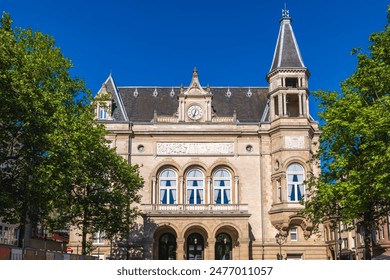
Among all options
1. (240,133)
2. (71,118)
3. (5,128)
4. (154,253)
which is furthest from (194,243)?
(5,128)

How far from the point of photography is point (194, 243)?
45875 millimetres

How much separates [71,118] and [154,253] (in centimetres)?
2048

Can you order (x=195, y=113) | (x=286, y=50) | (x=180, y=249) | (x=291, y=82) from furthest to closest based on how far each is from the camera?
1. (x=286, y=50)
2. (x=291, y=82)
3. (x=195, y=113)
4. (x=180, y=249)

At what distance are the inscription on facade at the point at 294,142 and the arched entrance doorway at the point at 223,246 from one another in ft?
35.7

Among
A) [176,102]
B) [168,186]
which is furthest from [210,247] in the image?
[176,102]

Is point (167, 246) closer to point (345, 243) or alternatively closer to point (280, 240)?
point (280, 240)

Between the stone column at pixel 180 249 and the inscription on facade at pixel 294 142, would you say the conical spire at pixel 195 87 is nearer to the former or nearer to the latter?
the inscription on facade at pixel 294 142

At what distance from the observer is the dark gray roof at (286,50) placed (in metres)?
47.0

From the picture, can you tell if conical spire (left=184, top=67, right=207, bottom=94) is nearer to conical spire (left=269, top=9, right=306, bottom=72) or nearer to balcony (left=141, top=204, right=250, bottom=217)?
conical spire (left=269, top=9, right=306, bottom=72)

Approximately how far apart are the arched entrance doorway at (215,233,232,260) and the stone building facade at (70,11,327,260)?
0.10 meters

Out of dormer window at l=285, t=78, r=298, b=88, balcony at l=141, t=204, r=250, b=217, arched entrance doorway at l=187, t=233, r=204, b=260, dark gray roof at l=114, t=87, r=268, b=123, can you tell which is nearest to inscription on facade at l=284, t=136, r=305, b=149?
dark gray roof at l=114, t=87, r=268, b=123

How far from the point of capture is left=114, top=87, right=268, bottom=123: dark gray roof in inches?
1954

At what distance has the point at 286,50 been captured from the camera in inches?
1901

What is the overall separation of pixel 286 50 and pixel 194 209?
63.7 feet
